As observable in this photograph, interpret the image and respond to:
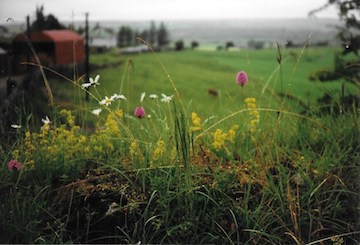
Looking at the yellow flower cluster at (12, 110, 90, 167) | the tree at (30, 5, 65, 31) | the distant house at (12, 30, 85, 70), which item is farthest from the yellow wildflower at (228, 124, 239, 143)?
the tree at (30, 5, 65, 31)

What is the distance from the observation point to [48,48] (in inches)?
99.0

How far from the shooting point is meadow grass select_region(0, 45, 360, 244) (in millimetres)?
2211

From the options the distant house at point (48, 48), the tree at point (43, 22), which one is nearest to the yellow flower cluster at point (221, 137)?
the distant house at point (48, 48)

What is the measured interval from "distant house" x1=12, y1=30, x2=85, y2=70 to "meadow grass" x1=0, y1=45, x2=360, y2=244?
113 millimetres

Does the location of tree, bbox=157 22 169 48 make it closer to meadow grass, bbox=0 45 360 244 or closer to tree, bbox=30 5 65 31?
meadow grass, bbox=0 45 360 244

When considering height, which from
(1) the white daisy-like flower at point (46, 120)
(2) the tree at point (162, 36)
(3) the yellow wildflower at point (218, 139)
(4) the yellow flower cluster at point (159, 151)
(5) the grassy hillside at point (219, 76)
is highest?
(2) the tree at point (162, 36)

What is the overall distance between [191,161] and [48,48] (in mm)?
889

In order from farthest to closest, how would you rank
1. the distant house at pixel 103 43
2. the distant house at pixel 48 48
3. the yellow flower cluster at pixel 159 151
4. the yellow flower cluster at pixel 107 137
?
1. the distant house at pixel 103 43
2. the distant house at pixel 48 48
3. the yellow flower cluster at pixel 107 137
4. the yellow flower cluster at pixel 159 151

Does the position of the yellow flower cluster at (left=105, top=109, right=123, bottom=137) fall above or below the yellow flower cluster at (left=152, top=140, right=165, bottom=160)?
above

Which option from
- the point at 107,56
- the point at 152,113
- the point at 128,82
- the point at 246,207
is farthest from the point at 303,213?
the point at 107,56

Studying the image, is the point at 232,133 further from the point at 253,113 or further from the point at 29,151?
the point at 29,151

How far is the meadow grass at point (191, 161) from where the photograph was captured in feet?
7.25

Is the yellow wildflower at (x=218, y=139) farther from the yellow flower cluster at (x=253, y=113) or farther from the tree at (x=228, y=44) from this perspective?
the tree at (x=228, y=44)

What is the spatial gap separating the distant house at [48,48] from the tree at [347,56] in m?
1.24
